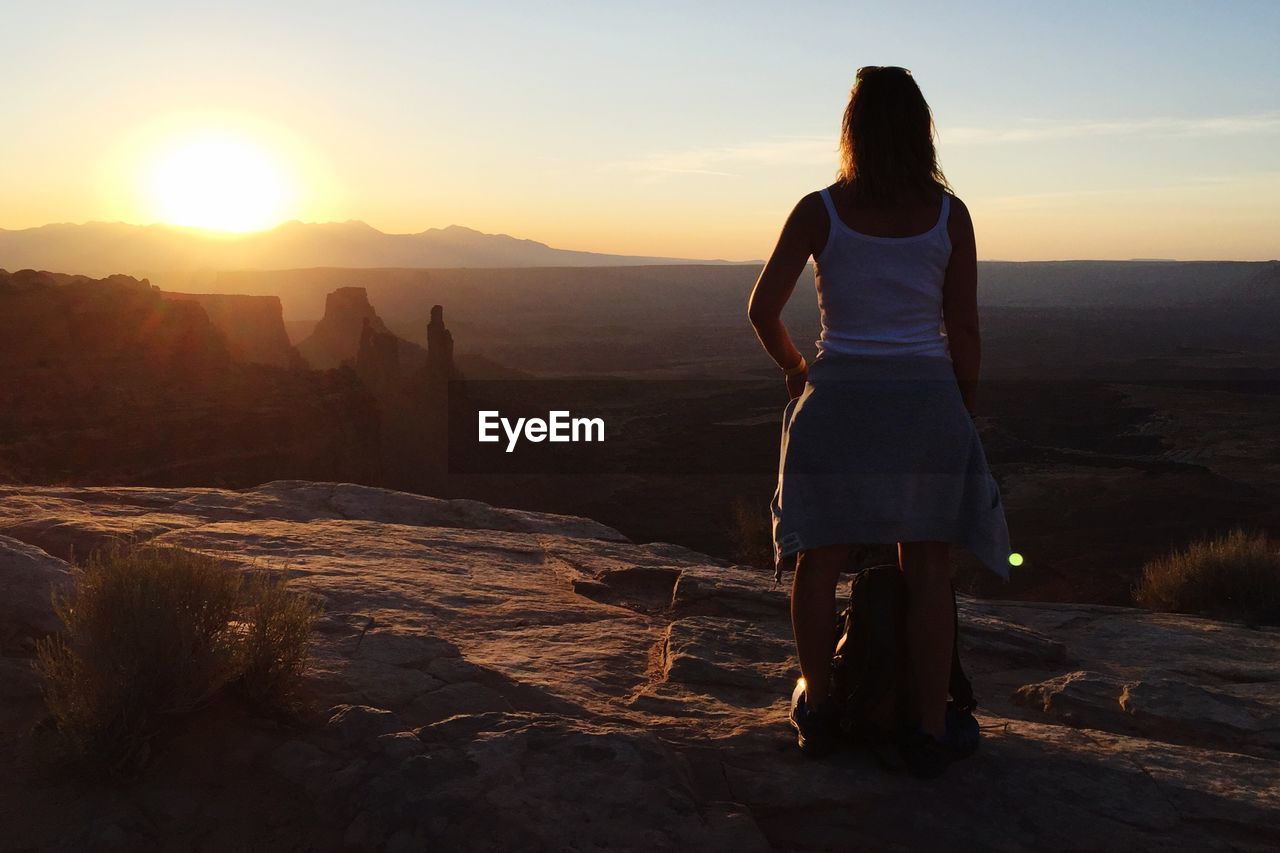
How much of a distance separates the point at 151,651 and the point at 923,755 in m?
2.36

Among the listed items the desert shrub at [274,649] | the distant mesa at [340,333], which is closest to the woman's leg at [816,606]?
the desert shrub at [274,649]

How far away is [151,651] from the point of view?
297 centimetres

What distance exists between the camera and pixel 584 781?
9.27 feet

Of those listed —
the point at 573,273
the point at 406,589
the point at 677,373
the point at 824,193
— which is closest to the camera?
the point at 824,193

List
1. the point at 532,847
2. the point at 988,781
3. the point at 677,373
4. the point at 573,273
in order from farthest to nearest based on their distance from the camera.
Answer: the point at 573,273 < the point at 677,373 < the point at 988,781 < the point at 532,847

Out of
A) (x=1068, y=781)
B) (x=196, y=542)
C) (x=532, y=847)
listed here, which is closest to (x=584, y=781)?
(x=532, y=847)

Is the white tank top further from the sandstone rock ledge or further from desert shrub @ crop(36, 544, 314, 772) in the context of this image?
desert shrub @ crop(36, 544, 314, 772)

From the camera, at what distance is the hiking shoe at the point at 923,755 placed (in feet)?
9.66

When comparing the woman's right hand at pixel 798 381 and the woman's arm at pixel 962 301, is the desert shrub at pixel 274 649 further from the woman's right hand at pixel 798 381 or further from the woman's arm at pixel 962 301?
the woman's arm at pixel 962 301

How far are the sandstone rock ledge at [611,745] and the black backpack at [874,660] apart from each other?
→ 0.15 metres

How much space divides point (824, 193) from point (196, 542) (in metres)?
4.18

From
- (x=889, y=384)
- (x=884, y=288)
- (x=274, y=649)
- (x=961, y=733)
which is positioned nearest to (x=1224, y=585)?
(x=961, y=733)

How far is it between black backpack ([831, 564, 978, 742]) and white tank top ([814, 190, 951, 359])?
742mm

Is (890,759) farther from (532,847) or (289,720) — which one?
(289,720)
